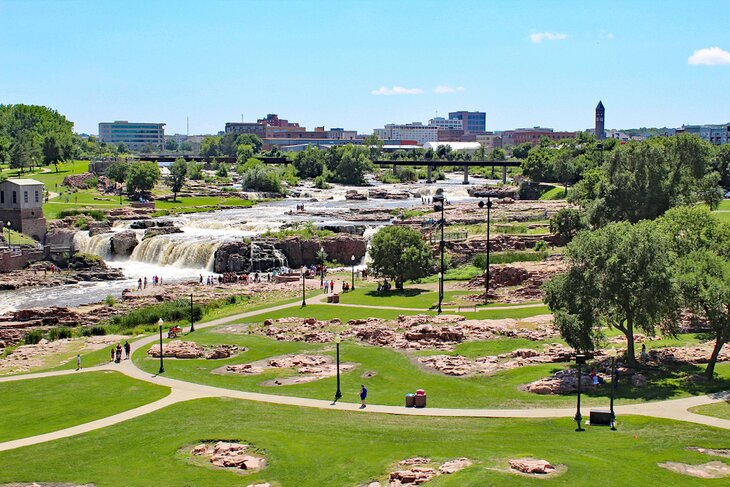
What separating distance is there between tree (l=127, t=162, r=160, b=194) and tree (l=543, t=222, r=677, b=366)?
102626 millimetres

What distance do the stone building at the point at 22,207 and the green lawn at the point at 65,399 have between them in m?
57.6

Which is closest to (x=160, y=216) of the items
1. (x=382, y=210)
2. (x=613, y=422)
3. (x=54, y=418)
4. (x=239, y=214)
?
(x=239, y=214)

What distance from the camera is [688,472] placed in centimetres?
2592

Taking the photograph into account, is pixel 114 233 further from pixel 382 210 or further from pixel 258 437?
pixel 258 437

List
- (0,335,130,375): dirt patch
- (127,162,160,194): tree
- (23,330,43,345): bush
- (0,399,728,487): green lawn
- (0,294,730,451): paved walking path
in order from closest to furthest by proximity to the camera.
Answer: (0,399,728,487): green lawn → (0,294,730,451): paved walking path → (0,335,130,375): dirt patch → (23,330,43,345): bush → (127,162,160,194): tree

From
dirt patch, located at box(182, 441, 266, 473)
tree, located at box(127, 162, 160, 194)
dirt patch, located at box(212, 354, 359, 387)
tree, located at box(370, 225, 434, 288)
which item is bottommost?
dirt patch, located at box(212, 354, 359, 387)

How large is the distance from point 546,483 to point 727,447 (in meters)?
7.47

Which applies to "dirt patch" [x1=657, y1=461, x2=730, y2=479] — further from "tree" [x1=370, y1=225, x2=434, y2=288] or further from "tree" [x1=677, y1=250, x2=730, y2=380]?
"tree" [x1=370, y1=225, x2=434, y2=288]

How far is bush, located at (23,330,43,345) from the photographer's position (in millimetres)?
54750

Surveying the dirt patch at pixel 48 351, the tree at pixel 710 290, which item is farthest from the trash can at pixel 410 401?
the dirt patch at pixel 48 351

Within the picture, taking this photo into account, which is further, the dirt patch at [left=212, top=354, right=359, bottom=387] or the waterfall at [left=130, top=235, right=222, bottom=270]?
the waterfall at [left=130, top=235, right=222, bottom=270]

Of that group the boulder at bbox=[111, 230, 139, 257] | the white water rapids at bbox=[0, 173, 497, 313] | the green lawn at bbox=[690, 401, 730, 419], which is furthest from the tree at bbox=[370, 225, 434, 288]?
the boulder at bbox=[111, 230, 139, 257]

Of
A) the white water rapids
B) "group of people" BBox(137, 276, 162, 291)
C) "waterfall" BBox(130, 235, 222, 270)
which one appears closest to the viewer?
the white water rapids

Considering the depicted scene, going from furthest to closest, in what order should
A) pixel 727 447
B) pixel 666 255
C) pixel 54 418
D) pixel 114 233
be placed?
pixel 114 233, pixel 666 255, pixel 54 418, pixel 727 447
